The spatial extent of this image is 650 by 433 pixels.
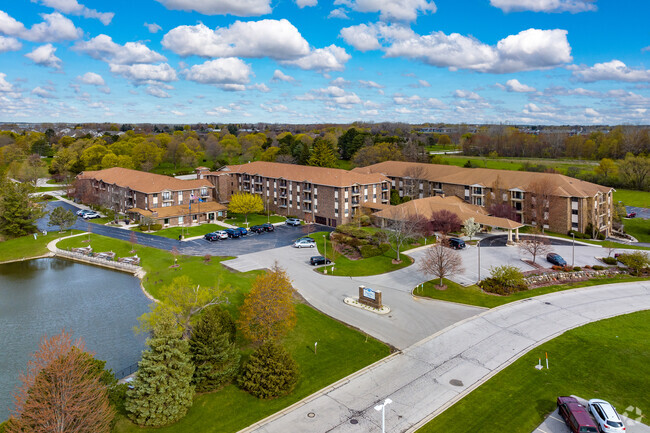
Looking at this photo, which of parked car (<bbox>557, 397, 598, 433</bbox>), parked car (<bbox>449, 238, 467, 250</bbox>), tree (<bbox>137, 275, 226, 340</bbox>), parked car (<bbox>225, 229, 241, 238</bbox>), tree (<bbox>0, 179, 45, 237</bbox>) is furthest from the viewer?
tree (<bbox>0, 179, 45, 237</bbox>)

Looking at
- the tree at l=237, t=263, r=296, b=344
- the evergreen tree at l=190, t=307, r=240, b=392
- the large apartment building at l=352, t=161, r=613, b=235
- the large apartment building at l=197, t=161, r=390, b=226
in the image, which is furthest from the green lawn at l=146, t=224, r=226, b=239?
the evergreen tree at l=190, t=307, r=240, b=392

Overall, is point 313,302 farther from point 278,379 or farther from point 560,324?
point 560,324

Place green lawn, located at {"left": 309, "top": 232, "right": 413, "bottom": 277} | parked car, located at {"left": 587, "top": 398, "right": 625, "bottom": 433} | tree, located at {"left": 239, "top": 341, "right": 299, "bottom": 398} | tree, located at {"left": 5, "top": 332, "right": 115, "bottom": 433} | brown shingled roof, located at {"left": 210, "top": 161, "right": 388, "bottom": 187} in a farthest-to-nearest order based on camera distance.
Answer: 1. brown shingled roof, located at {"left": 210, "top": 161, "right": 388, "bottom": 187}
2. green lawn, located at {"left": 309, "top": 232, "right": 413, "bottom": 277}
3. tree, located at {"left": 239, "top": 341, "right": 299, "bottom": 398}
4. parked car, located at {"left": 587, "top": 398, "right": 625, "bottom": 433}
5. tree, located at {"left": 5, "top": 332, "right": 115, "bottom": 433}

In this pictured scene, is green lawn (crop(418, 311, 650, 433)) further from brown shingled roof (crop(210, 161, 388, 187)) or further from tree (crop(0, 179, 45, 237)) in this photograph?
A: tree (crop(0, 179, 45, 237))

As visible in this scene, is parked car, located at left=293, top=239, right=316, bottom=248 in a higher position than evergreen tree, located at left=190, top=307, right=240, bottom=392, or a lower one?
higher

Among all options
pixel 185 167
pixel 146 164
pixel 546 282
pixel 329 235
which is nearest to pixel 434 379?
pixel 546 282

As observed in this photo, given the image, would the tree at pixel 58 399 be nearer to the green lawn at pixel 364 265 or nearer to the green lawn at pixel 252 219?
the green lawn at pixel 364 265
